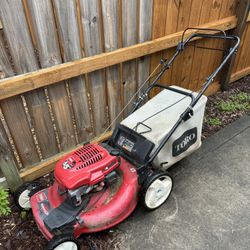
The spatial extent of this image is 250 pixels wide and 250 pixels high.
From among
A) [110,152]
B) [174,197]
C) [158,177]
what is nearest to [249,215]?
[174,197]

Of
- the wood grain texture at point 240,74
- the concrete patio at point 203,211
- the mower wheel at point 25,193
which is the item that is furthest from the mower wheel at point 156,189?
the wood grain texture at point 240,74

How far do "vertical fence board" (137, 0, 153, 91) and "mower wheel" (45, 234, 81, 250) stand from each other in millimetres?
1731

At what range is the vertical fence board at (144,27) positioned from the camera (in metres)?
2.46

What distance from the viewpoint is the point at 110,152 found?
201cm

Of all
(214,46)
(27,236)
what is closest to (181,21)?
(214,46)

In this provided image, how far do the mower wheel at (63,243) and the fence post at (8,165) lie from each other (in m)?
0.85

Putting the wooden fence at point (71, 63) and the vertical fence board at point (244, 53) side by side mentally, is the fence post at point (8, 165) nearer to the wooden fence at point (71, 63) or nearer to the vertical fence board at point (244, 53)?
the wooden fence at point (71, 63)

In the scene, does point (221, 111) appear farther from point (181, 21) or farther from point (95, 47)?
point (95, 47)

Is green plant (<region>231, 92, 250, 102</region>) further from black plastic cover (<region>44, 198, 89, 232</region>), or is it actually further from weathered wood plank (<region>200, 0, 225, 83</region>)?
black plastic cover (<region>44, 198, 89, 232</region>)

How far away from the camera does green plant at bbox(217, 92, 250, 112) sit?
361 centimetres

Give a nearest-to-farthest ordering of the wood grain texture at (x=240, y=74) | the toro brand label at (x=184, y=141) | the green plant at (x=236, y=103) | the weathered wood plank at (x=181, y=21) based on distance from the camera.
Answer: the toro brand label at (x=184, y=141), the weathered wood plank at (x=181, y=21), the green plant at (x=236, y=103), the wood grain texture at (x=240, y=74)

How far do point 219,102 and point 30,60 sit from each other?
Answer: 2678 mm

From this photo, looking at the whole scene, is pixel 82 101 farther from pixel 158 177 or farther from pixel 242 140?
pixel 242 140

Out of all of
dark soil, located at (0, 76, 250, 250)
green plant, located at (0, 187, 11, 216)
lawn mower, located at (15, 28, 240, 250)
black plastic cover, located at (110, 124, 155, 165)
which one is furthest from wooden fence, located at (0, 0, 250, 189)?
black plastic cover, located at (110, 124, 155, 165)
